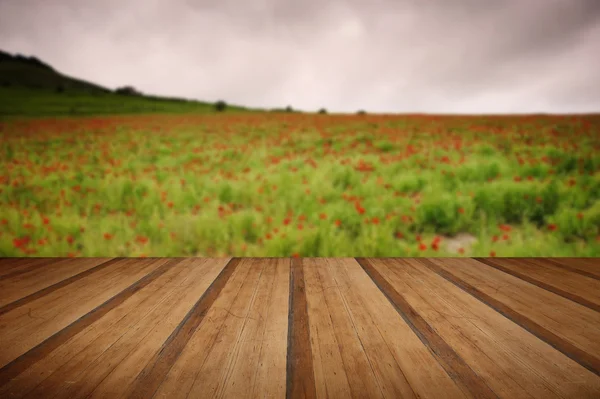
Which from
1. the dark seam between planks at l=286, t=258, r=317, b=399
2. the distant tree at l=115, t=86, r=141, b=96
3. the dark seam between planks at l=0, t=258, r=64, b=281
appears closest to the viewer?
the dark seam between planks at l=286, t=258, r=317, b=399

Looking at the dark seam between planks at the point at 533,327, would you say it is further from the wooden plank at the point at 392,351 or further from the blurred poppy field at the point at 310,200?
the blurred poppy field at the point at 310,200

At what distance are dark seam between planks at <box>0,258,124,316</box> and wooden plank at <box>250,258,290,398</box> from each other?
147cm

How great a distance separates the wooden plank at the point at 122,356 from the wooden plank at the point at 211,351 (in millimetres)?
143

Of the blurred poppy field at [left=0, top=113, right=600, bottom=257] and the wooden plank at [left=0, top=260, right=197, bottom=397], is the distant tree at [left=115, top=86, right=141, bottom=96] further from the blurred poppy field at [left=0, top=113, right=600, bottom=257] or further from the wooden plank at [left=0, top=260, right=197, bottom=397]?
the wooden plank at [left=0, top=260, right=197, bottom=397]

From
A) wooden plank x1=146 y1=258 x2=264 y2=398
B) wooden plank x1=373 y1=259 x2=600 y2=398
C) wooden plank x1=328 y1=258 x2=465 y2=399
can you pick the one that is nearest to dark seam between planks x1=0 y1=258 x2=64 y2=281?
wooden plank x1=146 y1=258 x2=264 y2=398

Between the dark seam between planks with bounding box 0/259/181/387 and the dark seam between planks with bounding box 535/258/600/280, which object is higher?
the dark seam between planks with bounding box 535/258/600/280

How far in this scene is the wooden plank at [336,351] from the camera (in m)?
1.12

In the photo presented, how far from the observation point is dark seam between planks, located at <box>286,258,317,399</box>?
111cm

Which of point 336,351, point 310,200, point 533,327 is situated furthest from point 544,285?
point 310,200

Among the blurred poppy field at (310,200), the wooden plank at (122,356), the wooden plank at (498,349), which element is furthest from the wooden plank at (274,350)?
the blurred poppy field at (310,200)

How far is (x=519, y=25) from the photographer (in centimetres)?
483

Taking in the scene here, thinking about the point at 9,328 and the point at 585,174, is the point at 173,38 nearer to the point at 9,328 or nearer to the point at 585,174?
the point at 9,328

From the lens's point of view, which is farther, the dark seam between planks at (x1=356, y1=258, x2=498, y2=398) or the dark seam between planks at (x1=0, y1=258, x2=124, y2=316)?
the dark seam between planks at (x1=0, y1=258, x2=124, y2=316)

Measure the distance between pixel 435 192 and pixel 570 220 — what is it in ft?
4.44
